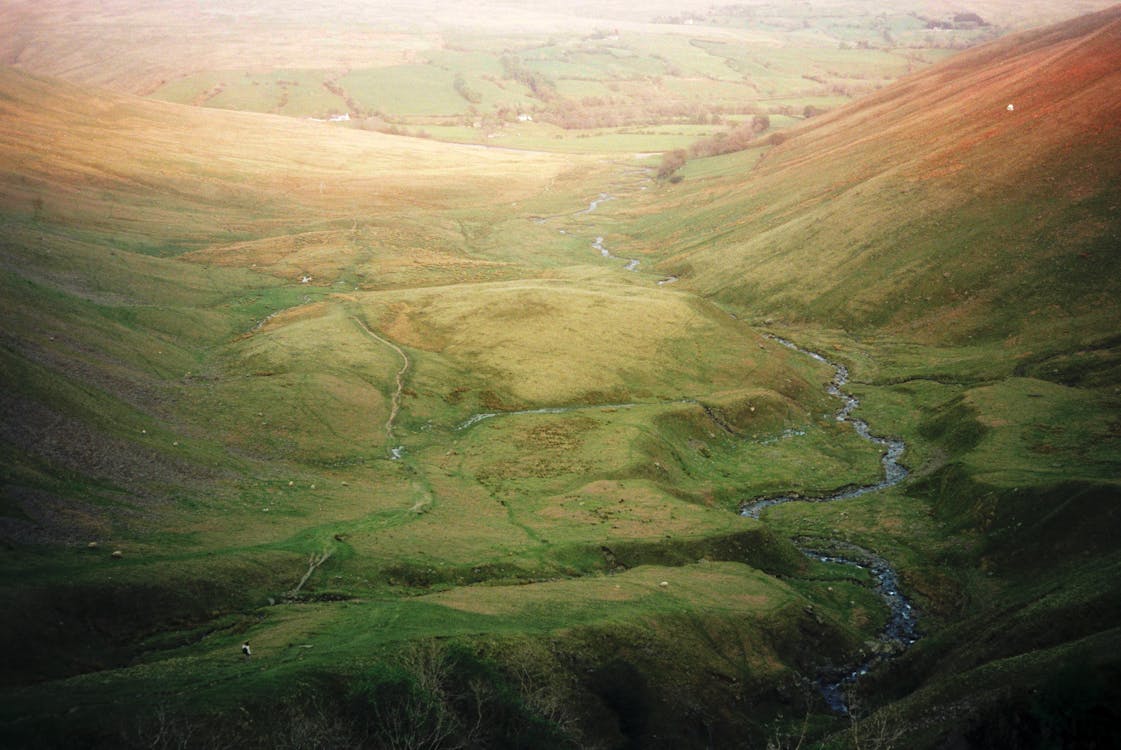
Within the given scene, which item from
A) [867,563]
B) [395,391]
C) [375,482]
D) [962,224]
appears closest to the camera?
[867,563]

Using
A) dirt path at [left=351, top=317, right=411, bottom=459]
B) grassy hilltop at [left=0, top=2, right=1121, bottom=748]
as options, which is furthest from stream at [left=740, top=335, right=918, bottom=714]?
dirt path at [left=351, top=317, right=411, bottom=459]

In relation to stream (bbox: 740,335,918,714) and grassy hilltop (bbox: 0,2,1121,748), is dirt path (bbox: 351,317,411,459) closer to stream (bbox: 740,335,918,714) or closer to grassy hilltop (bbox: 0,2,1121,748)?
grassy hilltop (bbox: 0,2,1121,748)

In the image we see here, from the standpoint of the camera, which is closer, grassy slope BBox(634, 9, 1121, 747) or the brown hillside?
grassy slope BBox(634, 9, 1121, 747)

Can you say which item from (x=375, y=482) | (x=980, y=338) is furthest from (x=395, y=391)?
(x=980, y=338)

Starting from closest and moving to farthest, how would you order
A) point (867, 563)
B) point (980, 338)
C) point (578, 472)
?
point (867, 563) < point (578, 472) < point (980, 338)

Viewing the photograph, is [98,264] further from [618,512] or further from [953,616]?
[953,616]

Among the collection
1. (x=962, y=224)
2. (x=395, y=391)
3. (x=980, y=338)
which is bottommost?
(x=395, y=391)

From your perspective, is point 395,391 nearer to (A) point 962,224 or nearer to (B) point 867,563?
(B) point 867,563
